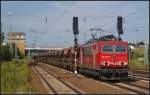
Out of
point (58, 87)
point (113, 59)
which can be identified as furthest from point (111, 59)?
point (58, 87)

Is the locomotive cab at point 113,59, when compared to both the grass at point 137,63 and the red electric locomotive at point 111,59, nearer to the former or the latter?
the red electric locomotive at point 111,59

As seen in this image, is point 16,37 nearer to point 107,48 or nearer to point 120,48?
point 107,48

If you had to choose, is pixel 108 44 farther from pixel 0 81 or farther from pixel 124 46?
pixel 0 81

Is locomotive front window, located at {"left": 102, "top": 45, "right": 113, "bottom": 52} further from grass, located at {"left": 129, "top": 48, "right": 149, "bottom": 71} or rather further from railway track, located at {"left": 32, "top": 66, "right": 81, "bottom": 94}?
grass, located at {"left": 129, "top": 48, "right": 149, "bottom": 71}

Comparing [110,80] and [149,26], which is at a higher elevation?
[149,26]

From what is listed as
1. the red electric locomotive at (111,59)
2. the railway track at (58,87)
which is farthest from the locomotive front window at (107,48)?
the railway track at (58,87)

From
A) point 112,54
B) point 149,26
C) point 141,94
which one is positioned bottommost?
point 141,94

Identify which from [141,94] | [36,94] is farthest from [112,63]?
[36,94]

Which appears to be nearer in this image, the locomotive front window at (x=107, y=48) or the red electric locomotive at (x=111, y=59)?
the red electric locomotive at (x=111, y=59)

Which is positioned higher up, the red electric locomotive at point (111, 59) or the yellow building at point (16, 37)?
the yellow building at point (16, 37)

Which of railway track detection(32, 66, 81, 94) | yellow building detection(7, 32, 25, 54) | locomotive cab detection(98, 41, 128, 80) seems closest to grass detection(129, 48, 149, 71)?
yellow building detection(7, 32, 25, 54)

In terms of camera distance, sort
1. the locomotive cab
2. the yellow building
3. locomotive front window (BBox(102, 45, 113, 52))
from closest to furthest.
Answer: the locomotive cab, locomotive front window (BBox(102, 45, 113, 52)), the yellow building

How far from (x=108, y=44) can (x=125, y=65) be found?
2046 mm

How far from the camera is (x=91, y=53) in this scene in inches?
1412
